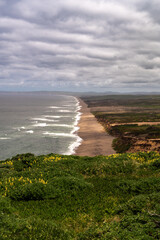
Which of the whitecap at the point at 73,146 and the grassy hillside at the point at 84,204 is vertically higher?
the grassy hillside at the point at 84,204

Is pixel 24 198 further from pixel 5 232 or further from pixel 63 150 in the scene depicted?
pixel 63 150

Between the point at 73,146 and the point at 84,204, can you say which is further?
the point at 73,146

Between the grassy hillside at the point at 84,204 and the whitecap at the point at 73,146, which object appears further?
the whitecap at the point at 73,146

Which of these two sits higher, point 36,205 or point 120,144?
point 36,205

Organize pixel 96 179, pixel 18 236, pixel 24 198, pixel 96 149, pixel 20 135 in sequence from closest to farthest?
pixel 18 236 < pixel 24 198 < pixel 96 179 < pixel 96 149 < pixel 20 135

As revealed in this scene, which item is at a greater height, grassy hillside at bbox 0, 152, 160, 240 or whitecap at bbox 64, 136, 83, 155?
grassy hillside at bbox 0, 152, 160, 240

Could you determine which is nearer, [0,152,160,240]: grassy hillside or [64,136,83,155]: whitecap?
[0,152,160,240]: grassy hillside

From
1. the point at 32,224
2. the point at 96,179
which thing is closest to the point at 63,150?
the point at 96,179

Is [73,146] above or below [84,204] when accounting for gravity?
below
